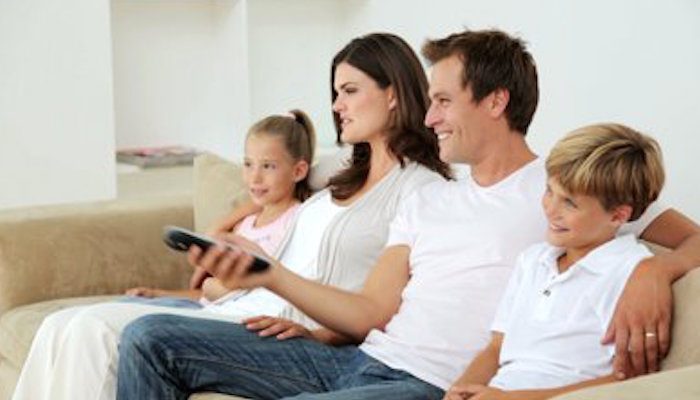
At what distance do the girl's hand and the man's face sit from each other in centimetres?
42

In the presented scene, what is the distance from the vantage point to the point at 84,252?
112 inches

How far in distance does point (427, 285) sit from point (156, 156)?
2376 millimetres

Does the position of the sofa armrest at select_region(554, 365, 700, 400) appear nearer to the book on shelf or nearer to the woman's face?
the woman's face

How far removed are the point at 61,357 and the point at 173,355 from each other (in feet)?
1.03

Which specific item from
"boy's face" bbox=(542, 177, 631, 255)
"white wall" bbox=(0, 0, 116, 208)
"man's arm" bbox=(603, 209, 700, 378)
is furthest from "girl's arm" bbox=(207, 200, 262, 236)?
"white wall" bbox=(0, 0, 116, 208)

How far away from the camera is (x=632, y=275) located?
165 cm

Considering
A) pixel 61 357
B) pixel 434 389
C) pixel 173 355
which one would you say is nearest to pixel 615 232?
pixel 434 389

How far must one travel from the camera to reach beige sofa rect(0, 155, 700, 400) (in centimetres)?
272

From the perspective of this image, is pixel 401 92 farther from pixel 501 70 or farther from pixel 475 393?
pixel 475 393

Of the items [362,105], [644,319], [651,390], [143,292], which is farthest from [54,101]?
[651,390]

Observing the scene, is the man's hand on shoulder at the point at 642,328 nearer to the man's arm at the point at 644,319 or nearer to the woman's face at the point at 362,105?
the man's arm at the point at 644,319

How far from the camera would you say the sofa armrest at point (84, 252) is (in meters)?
2.77

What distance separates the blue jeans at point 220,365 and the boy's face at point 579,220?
1.50ft

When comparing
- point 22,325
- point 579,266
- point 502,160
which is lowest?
point 22,325
